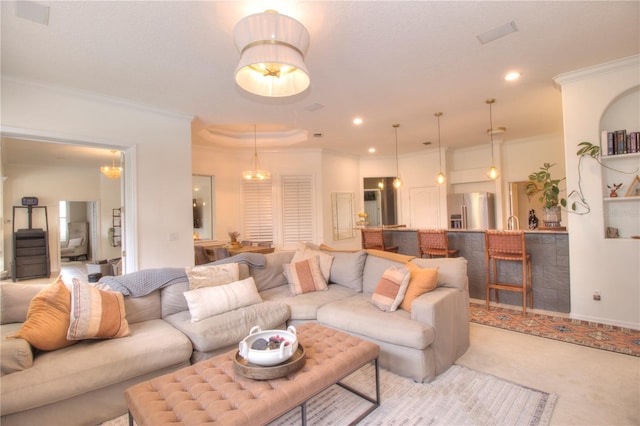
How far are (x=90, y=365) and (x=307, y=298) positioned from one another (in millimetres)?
1930

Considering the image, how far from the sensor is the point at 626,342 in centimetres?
300

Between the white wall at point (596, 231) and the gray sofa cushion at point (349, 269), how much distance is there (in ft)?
8.19

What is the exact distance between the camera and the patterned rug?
297cm

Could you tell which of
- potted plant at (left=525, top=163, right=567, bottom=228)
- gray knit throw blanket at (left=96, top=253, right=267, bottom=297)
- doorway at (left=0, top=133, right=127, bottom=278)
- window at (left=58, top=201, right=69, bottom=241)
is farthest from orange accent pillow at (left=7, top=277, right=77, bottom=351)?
window at (left=58, top=201, right=69, bottom=241)

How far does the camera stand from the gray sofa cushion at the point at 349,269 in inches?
144

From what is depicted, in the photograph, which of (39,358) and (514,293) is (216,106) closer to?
(39,358)

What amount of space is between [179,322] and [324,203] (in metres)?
4.62

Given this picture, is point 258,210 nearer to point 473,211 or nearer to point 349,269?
point 349,269

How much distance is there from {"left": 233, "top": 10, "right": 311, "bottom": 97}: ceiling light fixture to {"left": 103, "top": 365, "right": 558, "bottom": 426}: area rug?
2.29m

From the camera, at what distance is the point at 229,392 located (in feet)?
5.41

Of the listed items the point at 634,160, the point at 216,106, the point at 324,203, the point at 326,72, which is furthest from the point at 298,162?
the point at 634,160

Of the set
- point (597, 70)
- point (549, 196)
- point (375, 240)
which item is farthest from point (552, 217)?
point (375, 240)

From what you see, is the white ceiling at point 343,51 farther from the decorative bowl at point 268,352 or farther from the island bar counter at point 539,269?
the decorative bowl at point 268,352

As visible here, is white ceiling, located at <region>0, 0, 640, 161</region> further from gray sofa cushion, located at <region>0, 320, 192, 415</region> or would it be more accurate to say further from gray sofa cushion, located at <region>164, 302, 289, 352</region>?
gray sofa cushion, located at <region>0, 320, 192, 415</region>
